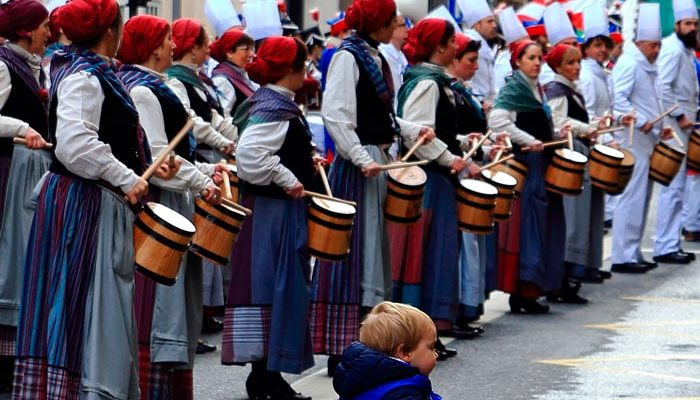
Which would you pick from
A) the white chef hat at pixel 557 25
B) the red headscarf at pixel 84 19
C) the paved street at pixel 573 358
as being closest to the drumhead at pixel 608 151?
the paved street at pixel 573 358

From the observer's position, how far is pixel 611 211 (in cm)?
1822

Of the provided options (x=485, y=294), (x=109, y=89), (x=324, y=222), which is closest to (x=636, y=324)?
(x=485, y=294)

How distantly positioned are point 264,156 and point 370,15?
4.12 feet

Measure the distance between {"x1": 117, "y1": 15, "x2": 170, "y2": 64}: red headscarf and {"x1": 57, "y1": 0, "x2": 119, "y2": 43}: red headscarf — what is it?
950mm

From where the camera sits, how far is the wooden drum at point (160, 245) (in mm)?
6543

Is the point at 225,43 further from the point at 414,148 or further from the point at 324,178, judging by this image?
the point at 324,178

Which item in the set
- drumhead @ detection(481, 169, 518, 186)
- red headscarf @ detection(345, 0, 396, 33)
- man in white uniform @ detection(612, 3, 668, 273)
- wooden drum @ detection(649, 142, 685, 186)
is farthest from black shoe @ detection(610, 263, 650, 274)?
red headscarf @ detection(345, 0, 396, 33)

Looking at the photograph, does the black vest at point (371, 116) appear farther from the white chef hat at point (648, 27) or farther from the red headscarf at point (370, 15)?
the white chef hat at point (648, 27)

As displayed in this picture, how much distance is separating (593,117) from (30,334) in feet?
24.6

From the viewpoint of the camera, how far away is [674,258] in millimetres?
15383

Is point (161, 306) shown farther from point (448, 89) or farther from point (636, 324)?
point (636, 324)

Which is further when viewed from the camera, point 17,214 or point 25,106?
point 17,214

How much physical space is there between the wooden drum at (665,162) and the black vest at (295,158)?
632 cm

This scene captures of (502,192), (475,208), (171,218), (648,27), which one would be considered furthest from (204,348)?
(648,27)
